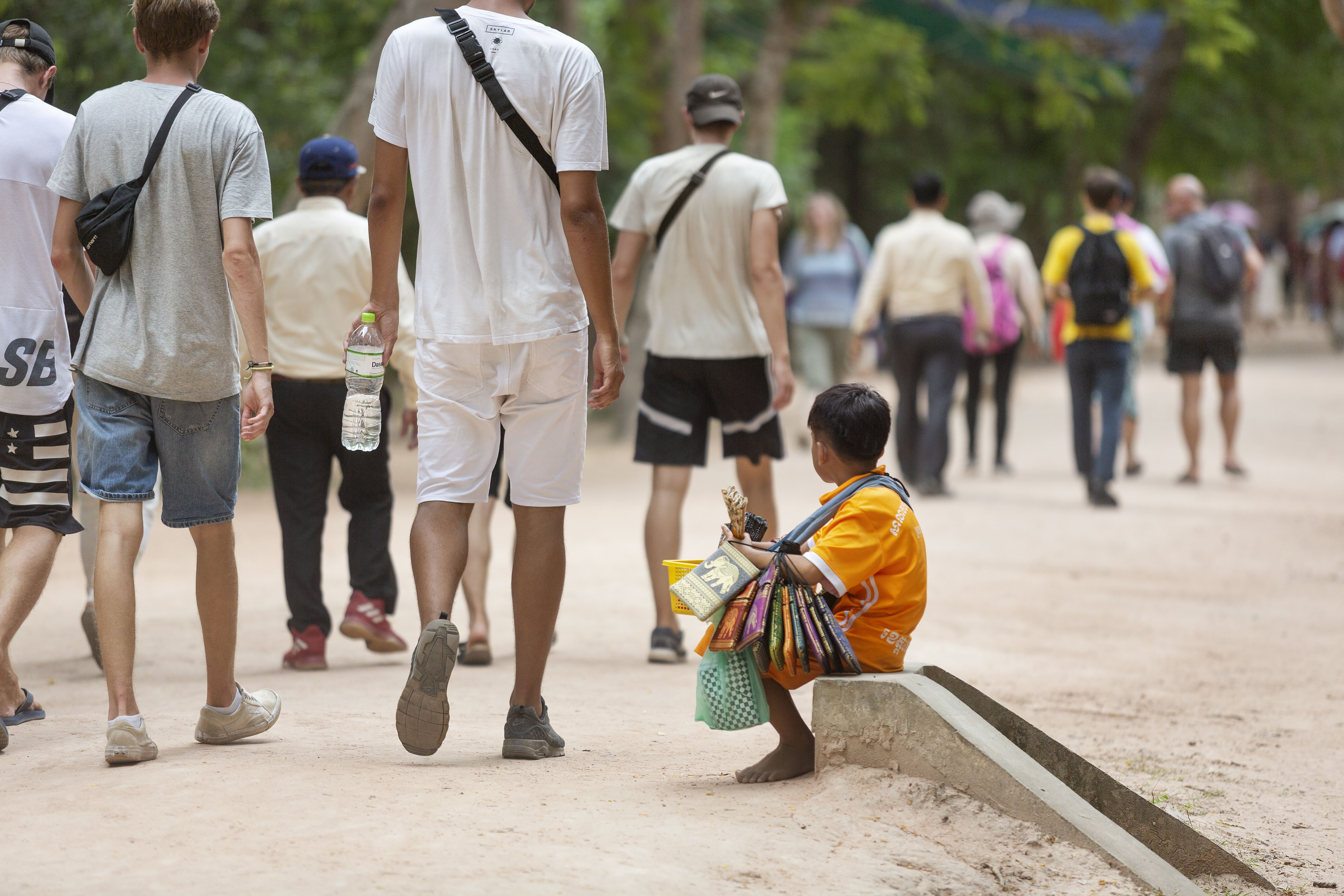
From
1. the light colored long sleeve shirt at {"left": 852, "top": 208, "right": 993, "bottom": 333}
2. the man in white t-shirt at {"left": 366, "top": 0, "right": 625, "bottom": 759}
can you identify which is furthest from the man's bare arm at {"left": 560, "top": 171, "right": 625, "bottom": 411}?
the light colored long sleeve shirt at {"left": 852, "top": 208, "right": 993, "bottom": 333}

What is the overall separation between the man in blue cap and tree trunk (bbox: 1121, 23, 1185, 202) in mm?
16405

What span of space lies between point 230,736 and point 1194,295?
9257mm

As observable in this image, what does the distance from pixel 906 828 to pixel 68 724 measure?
267 cm

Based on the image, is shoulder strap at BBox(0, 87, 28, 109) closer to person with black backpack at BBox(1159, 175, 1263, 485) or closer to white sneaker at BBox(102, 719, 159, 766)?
white sneaker at BBox(102, 719, 159, 766)

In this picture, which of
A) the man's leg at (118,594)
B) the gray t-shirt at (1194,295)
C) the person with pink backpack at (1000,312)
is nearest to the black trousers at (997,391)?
the person with pink backpack at (1000,312)

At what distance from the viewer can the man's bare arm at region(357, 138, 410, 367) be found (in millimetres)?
3861

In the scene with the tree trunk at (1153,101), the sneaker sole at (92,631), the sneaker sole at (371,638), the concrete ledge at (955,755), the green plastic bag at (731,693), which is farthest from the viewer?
the tree trunk at (1153,101)

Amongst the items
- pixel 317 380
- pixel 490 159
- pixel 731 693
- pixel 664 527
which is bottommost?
pixel 731 693

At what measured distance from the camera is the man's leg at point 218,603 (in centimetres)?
393

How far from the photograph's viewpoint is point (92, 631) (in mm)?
5684

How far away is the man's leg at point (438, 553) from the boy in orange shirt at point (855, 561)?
704mm

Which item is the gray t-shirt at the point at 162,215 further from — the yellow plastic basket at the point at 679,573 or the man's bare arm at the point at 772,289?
the man's bare arm at the point at 772,289

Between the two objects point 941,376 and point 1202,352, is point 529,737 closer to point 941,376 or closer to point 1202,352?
point 941,376

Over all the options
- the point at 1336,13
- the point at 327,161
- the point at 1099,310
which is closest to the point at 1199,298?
the point at 1099,310
